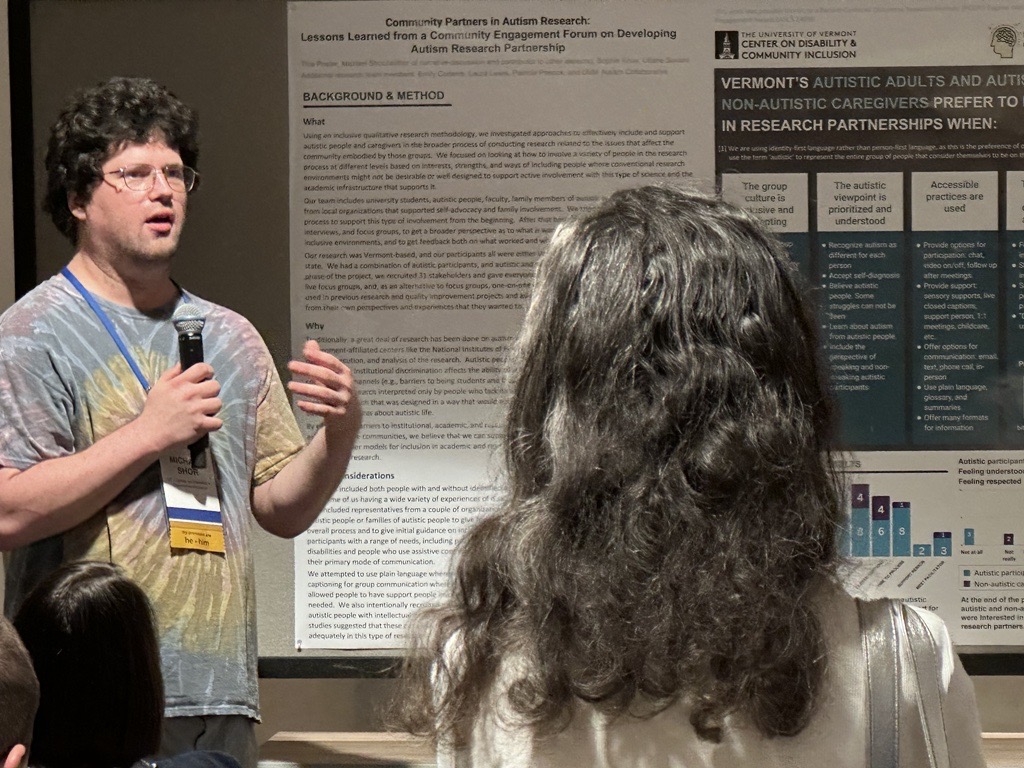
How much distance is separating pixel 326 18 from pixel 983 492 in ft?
7.08

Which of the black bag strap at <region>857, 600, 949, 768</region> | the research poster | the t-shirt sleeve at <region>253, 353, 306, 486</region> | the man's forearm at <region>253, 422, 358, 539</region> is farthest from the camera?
the research poster

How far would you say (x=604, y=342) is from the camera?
1.15 meters

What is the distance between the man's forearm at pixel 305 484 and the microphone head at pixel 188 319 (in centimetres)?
32

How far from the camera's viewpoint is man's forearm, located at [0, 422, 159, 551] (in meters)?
2.30

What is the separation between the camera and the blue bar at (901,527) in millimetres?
3373

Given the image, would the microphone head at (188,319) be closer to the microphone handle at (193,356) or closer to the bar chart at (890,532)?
the microphone handle at (193,356)

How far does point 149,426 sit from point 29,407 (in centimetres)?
25

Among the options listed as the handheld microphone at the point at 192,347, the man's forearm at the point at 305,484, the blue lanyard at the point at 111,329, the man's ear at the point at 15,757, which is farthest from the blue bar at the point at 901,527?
the man's ear at the point at 15,757

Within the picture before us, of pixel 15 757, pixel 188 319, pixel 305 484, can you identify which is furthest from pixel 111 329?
pixel 15 757

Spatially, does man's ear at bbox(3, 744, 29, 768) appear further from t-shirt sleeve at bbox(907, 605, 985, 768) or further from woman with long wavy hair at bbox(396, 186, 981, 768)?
t-shirt sleeve at bbox(907, 605, 985, 768)

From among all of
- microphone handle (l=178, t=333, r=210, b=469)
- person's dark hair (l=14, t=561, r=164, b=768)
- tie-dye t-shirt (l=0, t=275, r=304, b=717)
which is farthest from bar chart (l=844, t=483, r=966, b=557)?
person's dark hair (l=14, t=561, r=164, b=768)

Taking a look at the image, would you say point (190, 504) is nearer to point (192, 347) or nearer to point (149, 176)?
point (192, 347)

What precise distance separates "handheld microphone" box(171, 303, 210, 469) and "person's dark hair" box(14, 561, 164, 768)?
35cm

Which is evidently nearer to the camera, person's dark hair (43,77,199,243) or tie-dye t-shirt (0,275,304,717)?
tie-dye t-shirt (0,275,304,717)
